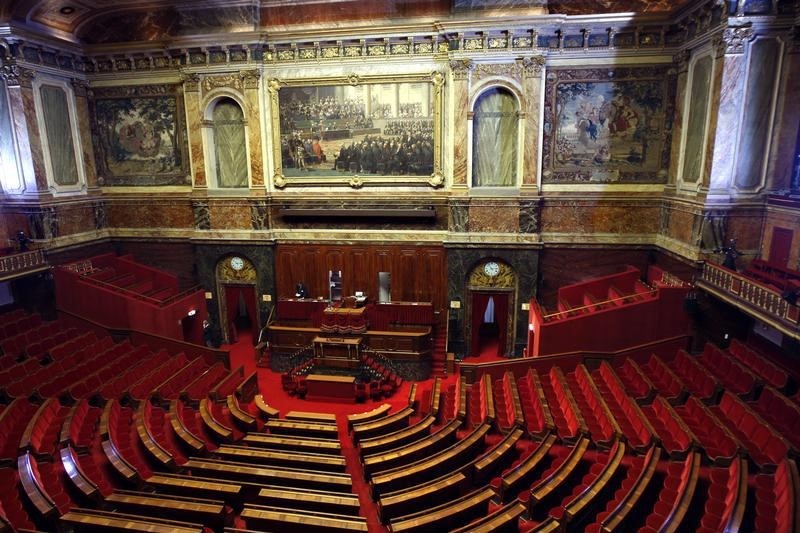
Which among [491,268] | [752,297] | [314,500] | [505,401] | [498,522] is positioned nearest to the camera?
[498,522]

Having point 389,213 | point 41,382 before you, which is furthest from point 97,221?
point 389,213

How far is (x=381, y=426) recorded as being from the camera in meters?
8.76

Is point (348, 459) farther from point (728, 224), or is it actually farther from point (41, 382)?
point (728, 224)

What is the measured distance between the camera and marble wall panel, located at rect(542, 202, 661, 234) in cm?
1266

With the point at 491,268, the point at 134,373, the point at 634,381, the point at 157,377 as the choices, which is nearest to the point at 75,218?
the point at 134,373

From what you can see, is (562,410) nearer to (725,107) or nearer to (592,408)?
(592,408)

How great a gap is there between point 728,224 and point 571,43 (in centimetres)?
588

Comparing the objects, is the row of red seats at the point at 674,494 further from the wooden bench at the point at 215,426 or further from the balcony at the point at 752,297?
the wooden bench at the point at 215,426

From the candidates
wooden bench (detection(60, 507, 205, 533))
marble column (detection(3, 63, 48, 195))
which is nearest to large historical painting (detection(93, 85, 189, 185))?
marble column (detection(3, 63, 48, 195))

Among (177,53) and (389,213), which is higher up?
(177,53)

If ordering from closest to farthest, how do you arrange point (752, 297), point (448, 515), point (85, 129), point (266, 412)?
point (448, 515) → point (752, 297) → point (266, 412) → point (85, 129)

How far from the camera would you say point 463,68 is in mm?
12461

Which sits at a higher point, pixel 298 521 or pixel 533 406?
pixel 298 521

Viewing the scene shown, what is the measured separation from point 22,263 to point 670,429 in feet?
49.9
